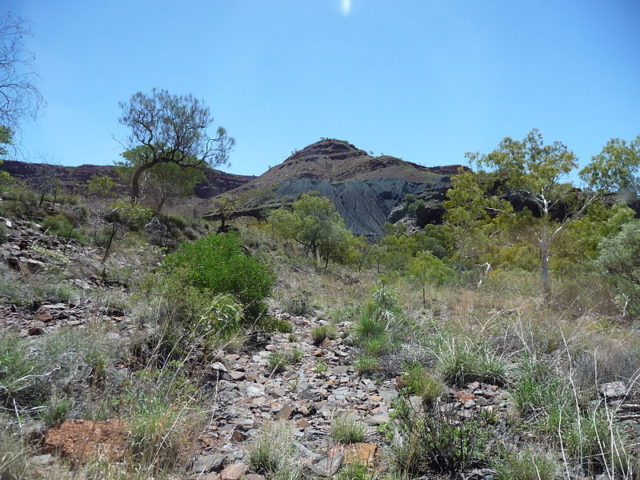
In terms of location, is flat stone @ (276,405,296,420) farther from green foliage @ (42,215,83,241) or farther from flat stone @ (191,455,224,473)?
green foliage @ (42,215,83,241)

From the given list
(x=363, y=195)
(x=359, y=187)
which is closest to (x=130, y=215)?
(x=363, y=195)

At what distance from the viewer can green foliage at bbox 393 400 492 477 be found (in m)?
2.33

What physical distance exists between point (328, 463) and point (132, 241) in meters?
Result: 12.7

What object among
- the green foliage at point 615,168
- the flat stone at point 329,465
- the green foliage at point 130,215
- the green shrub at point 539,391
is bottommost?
the flat stone at point 329,465

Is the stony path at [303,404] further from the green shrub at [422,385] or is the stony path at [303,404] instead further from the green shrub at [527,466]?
the green shrub at [527,466]

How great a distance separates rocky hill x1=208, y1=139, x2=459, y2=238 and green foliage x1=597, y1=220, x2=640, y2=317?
48030mm

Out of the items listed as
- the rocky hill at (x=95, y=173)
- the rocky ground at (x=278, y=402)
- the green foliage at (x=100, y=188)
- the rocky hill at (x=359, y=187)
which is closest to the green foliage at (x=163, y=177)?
the green foliage at (x=100, y=188)

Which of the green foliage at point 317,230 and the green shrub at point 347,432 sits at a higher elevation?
the green foliage at point 317,230

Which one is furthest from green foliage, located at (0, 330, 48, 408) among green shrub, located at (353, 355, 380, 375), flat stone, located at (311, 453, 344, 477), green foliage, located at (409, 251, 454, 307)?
green foliage, located at (409, 251, 454, 307)

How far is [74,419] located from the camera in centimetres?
242

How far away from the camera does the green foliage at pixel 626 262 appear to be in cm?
722

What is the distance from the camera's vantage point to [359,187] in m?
81.0

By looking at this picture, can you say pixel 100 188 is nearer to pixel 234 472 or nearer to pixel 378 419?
pixel 378 419

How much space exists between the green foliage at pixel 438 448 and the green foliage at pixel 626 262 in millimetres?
6699
